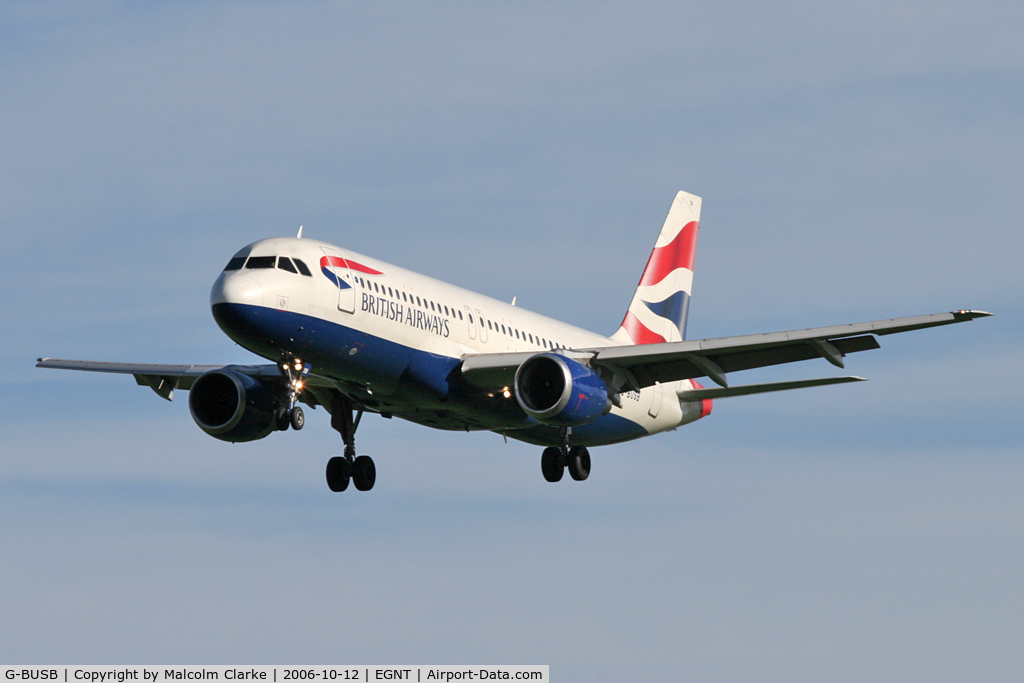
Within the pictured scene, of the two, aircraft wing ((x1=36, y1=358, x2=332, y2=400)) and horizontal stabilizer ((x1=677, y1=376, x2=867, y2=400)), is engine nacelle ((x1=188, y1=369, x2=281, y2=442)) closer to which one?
aircraft wing ((x1=36, y1=358, x2=332, y2=400))

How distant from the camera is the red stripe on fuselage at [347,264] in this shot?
3659 centimetres

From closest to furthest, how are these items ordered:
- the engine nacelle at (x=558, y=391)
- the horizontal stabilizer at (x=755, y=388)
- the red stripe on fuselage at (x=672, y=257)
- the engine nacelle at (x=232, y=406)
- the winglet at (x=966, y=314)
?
the winglet at (x=966, y=314) < the engine nacelle at (x=558, y=391) < the horizontal stabilizer at (x=755, y=388) < the engine nacelle at (x=232, y=406) < the red stripe on fuselage at (x=672, y=257)

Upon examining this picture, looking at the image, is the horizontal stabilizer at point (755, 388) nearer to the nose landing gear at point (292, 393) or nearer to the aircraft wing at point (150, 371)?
the nose landing gear at point (292, 393)

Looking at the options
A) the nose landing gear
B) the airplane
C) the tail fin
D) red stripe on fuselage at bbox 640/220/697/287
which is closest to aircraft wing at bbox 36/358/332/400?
the airplane

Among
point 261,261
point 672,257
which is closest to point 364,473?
point 261,261

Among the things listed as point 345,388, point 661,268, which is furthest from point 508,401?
point 661,268

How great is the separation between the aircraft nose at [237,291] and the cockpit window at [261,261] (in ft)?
1.80

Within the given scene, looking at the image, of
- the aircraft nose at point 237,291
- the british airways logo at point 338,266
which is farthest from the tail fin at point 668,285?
the aircraft nose at point 237,291

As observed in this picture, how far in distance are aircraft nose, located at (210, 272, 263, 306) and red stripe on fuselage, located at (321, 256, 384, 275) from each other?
208 centimetres

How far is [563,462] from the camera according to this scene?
43531mm

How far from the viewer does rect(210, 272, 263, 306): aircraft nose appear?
3472 cm

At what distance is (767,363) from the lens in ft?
131

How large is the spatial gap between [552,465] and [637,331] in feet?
29.8

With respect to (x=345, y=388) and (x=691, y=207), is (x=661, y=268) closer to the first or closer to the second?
(x=691, y=207)
